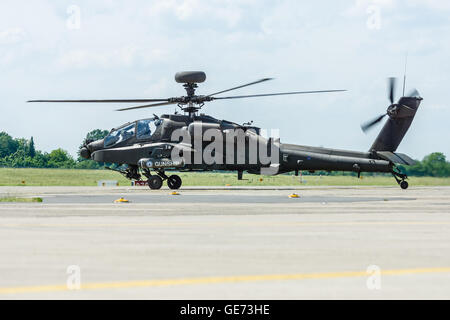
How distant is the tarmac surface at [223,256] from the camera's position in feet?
25.8

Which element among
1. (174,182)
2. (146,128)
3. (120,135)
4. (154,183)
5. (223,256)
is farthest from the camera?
(174,182)

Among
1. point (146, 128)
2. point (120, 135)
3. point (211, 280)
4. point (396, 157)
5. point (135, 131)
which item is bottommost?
point (211, 280)

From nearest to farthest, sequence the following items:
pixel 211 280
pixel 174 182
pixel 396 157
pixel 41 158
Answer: pixel 211 280 < pixel 174 182 < pixel 396 157 < pixel 41 158

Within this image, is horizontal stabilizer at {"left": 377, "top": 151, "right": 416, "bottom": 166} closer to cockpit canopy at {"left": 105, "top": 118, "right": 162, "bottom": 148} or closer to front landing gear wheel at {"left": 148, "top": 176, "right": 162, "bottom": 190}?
front landing gear wheel at {"left": 148, "top": 176, "right": 162, "bottom": 190}

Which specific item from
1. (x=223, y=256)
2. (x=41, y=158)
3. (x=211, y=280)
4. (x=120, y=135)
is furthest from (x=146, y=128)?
(x=41, y=158)

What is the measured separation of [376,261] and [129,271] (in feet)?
11.8

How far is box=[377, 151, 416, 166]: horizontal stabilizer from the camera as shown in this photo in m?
42.8

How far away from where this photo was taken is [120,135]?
39688 millimetres

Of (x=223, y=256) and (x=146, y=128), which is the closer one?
(x=223, y=256)

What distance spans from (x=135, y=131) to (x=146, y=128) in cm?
64

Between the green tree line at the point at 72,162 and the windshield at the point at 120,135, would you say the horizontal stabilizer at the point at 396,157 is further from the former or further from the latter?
the windshield at the point at 120,135

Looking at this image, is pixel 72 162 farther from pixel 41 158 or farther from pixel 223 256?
pixel 223 256

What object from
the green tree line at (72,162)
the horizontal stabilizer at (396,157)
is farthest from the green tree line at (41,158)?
the horizontal stabilizer at (396,157)

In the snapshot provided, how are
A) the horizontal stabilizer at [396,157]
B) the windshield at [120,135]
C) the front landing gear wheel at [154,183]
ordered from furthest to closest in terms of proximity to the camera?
1. the horizontal stabilizer at [396,157]
2. the windshield at [120,135]
3. the front landing gear wheel at [154,183]
